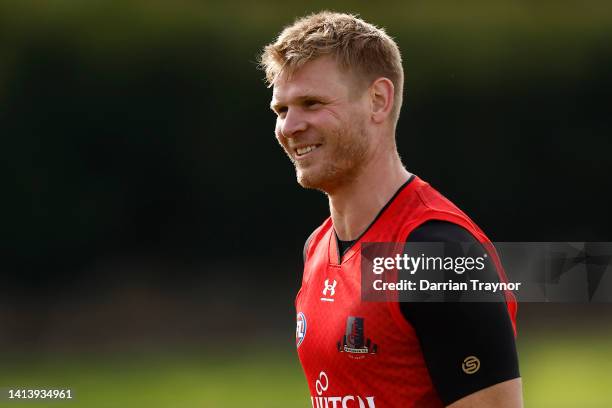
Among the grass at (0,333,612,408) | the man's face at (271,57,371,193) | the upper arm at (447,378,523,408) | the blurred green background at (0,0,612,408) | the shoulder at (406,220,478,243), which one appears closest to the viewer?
the upper arm at (447,378,523,408)

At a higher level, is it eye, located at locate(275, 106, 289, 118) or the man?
eye, located at locate(275, 106, 289, 118)

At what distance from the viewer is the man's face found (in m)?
2.23

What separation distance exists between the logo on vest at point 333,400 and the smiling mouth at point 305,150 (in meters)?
0.58

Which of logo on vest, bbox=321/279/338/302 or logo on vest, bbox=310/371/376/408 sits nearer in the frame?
logo on vest, bbox=310/371/376/408

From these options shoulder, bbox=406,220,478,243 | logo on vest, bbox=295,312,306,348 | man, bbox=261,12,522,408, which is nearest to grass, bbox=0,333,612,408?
logo on vest, bbox=295,312,306,348

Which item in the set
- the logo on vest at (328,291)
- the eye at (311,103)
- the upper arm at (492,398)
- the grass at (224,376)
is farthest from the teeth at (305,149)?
the grass at (224,376)

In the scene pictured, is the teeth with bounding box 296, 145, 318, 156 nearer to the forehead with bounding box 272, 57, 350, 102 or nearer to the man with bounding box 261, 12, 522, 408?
the man with bounding box 261, 12, 522, 408

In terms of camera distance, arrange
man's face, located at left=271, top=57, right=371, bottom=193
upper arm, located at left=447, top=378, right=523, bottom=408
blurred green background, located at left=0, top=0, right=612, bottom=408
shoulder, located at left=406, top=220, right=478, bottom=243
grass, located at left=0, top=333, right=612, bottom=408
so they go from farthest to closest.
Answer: blurred green background, located at left=0, top=0, right=612, bottom=408 → grass, located at left=0, top=333, right=612, bottom=408 → man's face, located at left=271, top=57, right=371, bottom=193 → shoulder, located at left=406, top=220, right=478, bottom=243 → upper arm, located at left=447, top=378, right=523, bottom=408

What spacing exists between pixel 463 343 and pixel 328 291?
0.50 metres

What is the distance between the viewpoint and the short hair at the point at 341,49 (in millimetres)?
2277

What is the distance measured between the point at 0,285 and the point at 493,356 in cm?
717

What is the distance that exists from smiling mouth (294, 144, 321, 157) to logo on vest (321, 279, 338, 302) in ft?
1.17

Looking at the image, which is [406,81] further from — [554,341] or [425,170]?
[554,341]

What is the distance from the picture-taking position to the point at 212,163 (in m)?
8.45
